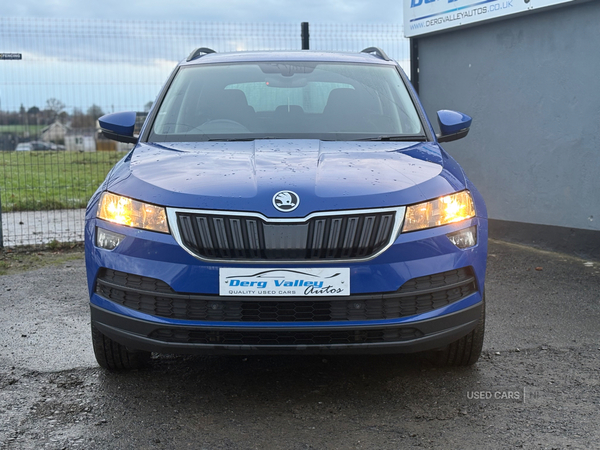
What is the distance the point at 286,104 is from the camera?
454 centimetres

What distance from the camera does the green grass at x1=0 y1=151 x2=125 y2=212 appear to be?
28.2 ft

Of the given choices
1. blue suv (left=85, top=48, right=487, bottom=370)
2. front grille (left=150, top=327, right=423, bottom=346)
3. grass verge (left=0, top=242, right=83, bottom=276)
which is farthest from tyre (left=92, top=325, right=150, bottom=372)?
grass verge (left=0, top=242, right=83, bottom=276)

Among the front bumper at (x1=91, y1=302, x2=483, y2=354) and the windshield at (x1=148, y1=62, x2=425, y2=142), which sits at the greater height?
the windshield at (x1=148, y1=62, x2=425, y2=142)

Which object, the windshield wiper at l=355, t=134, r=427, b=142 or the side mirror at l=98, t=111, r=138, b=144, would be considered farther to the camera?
the side mirror at l=98, t=111, r=138, b=144

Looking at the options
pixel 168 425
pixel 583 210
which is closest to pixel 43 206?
pixel 583 210

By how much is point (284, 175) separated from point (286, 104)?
133 centimetres

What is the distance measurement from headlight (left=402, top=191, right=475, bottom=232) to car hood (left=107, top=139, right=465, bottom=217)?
0.14ft

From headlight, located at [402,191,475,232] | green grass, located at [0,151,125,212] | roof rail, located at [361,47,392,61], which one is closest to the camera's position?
headlight, located at [402,191,475,232]

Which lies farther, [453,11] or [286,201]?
[453,11]

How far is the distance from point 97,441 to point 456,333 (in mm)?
1650

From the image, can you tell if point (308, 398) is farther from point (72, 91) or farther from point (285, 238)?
point (72, 91)

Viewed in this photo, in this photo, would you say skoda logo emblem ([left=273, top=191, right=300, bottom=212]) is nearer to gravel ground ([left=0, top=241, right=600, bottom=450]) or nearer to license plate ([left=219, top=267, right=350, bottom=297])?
license plate ([left=219, top=267, right=350, bottom=297])

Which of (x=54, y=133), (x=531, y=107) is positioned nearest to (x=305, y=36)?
(x=531, y=107)

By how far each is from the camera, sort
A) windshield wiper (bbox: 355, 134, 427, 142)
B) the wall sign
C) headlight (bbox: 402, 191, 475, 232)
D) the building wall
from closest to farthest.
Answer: headlight (bbox: 402, 191, 475, 232) < windshield wiper (bbox: 355, 134, 427, 142) < the building wall < the wall sign
